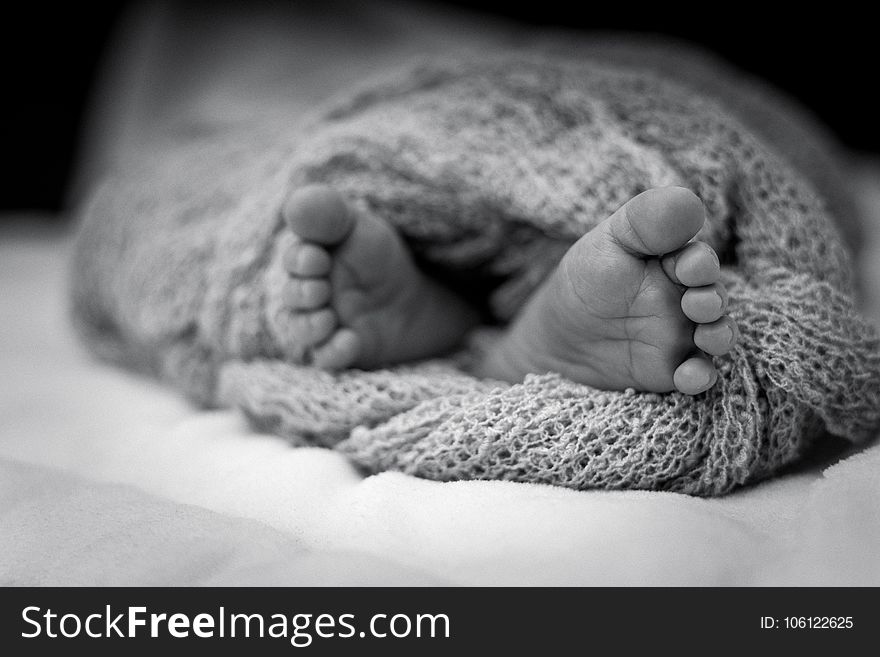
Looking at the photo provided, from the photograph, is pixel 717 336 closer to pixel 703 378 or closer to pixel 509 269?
pixel 703 378

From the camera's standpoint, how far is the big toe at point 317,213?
0.61m

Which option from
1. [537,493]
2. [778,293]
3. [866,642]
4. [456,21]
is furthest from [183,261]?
[456,21]

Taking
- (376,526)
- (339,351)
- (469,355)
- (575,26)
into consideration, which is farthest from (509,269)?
(575,26)

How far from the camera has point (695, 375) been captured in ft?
1.71

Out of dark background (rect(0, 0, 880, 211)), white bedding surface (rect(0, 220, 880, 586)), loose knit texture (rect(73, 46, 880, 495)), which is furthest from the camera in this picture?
dark background (rect(0, 0, 880, 211))

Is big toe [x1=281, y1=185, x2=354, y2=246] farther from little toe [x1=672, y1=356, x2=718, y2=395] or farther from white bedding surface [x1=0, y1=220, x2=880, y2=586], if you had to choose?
little toe [x1=672, y1=356, x2=718, y2=395]

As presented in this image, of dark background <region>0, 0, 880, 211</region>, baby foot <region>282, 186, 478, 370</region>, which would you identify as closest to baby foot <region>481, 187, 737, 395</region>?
baby foot <region>282, 186, 478, 370</region>

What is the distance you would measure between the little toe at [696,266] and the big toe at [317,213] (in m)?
0.28

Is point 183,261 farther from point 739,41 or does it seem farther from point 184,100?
point 739,41

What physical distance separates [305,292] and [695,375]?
32cm

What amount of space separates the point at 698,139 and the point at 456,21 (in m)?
1.17

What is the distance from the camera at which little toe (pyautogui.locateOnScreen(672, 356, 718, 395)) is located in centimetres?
52

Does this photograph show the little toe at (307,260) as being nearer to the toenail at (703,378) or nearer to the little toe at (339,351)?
the little toe at (339,351)

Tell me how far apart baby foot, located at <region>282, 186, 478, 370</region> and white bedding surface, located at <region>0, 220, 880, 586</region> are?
0.10m
